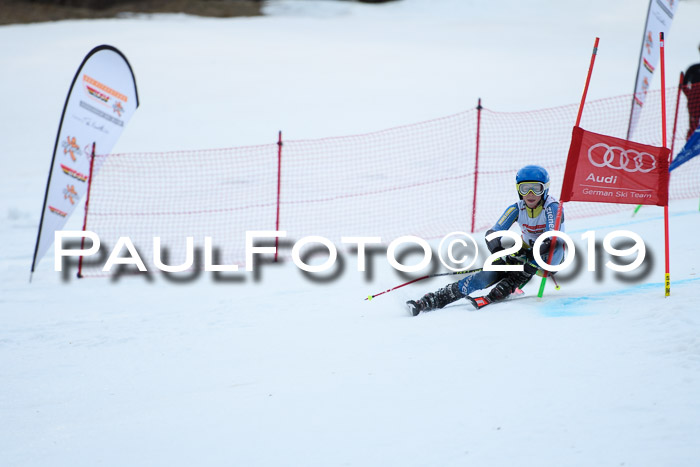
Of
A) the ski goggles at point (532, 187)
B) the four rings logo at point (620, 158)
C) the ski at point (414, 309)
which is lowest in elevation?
the ski at point (414, 309)

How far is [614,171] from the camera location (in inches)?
227

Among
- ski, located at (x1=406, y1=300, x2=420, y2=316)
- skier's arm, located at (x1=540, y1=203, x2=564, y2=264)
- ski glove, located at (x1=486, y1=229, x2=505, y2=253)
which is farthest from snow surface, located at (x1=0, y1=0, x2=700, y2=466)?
ski glove, located at (x1=486, y1=229, x2=505, y2=253)

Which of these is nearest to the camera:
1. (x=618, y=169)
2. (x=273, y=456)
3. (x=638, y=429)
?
(x=638, y=429)

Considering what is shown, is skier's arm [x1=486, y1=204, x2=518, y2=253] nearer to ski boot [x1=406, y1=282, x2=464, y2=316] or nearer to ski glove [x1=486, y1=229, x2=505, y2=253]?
ski glove [x1=486, y1=229, x2=505, y2=253]

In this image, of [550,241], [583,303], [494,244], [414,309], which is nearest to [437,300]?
[414,309]

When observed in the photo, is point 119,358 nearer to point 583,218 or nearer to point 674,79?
point 583,218

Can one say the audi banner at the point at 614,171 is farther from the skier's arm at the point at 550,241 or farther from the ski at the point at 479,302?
the ski at the point at 479,302

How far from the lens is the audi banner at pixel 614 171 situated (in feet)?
18.7

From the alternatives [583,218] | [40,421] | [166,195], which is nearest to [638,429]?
[40,421]

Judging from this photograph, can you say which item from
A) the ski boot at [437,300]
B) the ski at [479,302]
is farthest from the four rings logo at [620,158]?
the ski boot at [437,300]

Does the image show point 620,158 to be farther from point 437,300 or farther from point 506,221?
point 437,300

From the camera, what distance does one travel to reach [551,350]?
16.0ft

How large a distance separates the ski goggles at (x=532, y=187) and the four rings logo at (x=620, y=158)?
45 cm

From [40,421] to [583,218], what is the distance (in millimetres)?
8069
